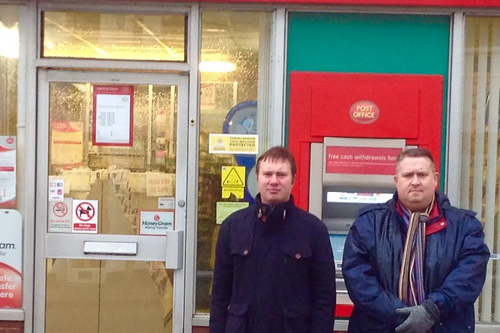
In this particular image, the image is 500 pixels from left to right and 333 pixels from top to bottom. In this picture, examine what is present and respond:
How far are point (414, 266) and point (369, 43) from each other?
7.18 feet

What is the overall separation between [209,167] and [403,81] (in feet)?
5.15

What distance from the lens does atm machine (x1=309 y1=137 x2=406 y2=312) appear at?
14.5 feet

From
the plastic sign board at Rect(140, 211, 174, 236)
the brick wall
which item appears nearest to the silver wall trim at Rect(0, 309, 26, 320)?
the brick wall

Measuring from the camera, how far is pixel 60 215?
4.64 meters

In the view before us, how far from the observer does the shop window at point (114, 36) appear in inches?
183

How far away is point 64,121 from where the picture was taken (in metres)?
4.66

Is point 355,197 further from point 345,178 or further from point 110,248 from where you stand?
point 110,248

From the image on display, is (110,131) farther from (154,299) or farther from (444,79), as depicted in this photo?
(444,79)

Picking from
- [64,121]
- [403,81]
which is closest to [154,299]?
[64,121]

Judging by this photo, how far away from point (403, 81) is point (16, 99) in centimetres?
291

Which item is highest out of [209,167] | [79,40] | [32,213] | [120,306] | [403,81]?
[79,40]

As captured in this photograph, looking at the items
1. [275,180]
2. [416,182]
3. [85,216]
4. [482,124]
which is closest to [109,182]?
[85,216]

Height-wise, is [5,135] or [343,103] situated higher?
[343,103]

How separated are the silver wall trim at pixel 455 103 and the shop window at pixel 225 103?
1367 millimetres
